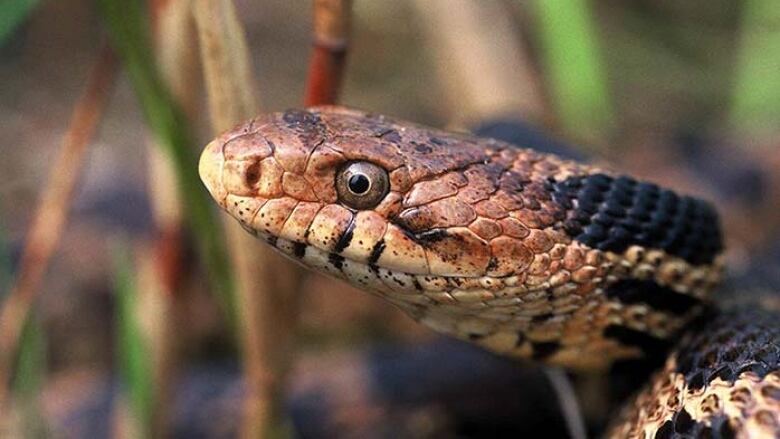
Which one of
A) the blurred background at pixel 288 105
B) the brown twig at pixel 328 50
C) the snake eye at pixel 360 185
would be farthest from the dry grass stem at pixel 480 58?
the snake eye at pixel 360 185

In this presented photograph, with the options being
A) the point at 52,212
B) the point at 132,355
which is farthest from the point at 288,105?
the point at 132,355

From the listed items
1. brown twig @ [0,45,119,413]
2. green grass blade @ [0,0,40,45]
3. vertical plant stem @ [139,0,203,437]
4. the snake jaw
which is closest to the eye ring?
the snake jaw

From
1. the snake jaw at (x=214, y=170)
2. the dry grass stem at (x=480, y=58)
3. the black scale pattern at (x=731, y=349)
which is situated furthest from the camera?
the dry grass stem at (x=480, y=58)

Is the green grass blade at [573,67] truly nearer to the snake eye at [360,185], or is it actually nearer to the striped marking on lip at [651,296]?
the striped marking on lip at [651,296]

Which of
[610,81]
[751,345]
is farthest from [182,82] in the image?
[610,81]

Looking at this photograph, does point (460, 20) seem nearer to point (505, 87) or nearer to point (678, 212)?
point (505, 87)

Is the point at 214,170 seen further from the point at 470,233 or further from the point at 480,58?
the point at 480,58
